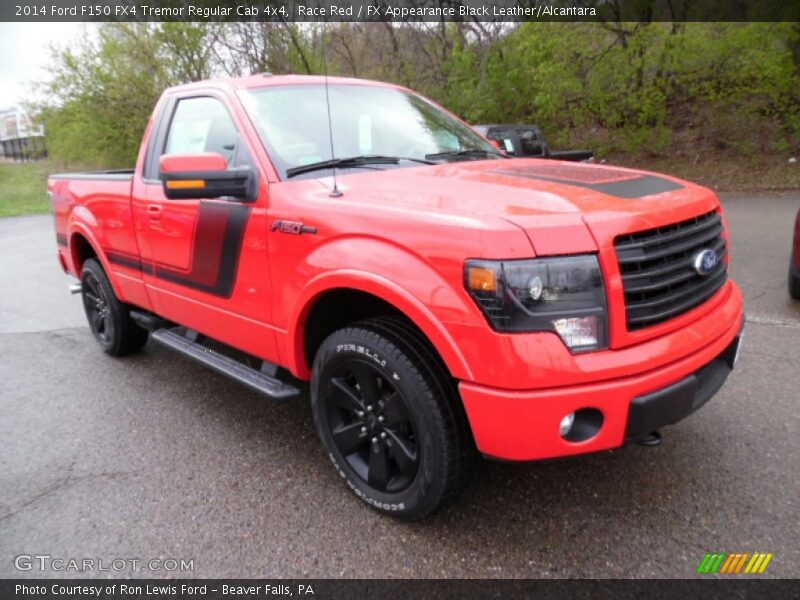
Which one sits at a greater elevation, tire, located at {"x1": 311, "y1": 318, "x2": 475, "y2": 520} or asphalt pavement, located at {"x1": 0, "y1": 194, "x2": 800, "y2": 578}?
tire, located at {"x1": 311, "y1": 318, "x2": 475, "y2": 520}

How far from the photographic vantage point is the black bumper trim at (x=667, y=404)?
2.13 m

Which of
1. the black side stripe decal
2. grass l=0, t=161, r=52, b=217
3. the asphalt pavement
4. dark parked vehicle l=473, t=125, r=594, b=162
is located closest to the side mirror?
the black side stripe decal

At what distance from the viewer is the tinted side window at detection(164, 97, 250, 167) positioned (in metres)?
3.23

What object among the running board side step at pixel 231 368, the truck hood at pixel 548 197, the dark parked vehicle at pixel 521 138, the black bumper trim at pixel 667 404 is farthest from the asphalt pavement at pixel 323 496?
the dark parked vehicle at pixel 521 138

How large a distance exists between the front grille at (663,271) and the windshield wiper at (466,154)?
139cm

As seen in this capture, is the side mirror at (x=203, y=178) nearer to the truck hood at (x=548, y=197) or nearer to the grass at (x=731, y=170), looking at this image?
the truck hood at (x=548, y=197)

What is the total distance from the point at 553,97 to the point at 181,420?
14833 mm

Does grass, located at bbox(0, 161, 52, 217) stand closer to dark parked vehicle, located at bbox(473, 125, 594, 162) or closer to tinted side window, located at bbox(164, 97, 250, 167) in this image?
dark parked vehicle, located at bbox(473, 125, 594, 162)

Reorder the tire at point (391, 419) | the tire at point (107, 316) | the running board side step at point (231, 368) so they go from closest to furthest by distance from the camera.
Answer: the tire at point (391, 419), the running board side step at point (231, 368), the tire at point (107, 316)

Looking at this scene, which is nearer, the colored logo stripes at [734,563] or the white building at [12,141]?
the colored logo stripes at [734,563]

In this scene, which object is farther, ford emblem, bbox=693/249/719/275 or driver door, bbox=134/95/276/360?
driver door, bbox=134/95/276/360

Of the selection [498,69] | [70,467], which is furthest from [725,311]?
[498,69]

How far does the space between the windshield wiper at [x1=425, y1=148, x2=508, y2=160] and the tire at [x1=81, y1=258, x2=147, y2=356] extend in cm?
275

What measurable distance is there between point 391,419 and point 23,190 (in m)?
29.6
